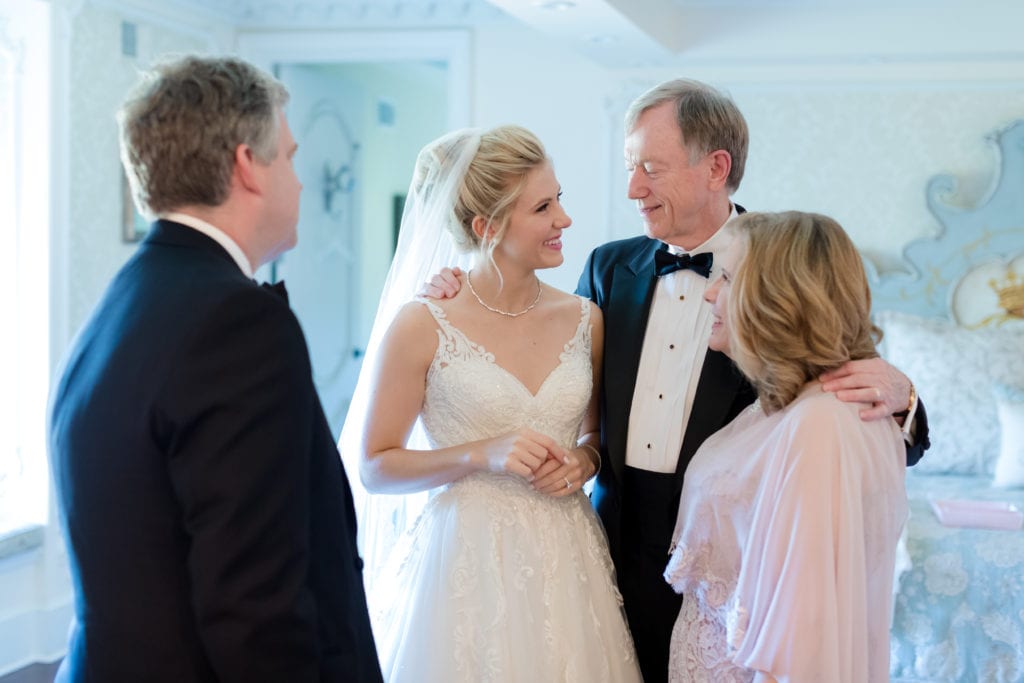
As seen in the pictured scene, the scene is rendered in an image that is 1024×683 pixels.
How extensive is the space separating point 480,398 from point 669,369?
0.45 metres

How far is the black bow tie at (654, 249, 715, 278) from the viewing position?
247cm

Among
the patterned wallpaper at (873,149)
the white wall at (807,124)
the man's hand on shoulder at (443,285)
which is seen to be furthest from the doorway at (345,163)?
the man's hand on shoulder at (443,285)

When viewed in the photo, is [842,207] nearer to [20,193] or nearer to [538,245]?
[538,245]

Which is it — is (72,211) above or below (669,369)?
above

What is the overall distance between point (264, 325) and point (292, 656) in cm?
42

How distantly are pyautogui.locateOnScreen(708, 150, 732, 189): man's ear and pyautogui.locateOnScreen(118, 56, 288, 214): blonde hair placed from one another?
1359 millimetres

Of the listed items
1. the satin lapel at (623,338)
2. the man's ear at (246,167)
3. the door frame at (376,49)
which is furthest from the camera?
the door frame at (376,49)

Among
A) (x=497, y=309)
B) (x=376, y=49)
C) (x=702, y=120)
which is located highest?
(x=376, y=49)

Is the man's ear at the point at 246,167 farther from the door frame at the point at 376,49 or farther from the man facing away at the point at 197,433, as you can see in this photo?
the door frame at the point at 376,49

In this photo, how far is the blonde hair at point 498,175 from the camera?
236 cm

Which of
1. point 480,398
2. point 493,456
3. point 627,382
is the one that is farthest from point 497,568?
point 627,382

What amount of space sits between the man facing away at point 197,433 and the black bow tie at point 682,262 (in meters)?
1.23

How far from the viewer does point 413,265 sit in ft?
8.78

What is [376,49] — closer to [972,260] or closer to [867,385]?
[972,260]
